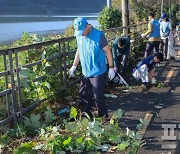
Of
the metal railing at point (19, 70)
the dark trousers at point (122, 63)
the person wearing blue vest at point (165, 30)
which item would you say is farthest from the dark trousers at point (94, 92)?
the person wearing blue vest at point (165, 30)

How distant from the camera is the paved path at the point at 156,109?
5.12 m

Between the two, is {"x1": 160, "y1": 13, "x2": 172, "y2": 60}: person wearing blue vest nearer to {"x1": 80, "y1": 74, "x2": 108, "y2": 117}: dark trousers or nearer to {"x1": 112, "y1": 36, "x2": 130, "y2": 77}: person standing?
{"x1": 112, "y1": 36, "x2": 130, "y2": 77}: person standing

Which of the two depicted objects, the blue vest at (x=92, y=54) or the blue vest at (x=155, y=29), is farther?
the blue vest at (x=155, y=29)

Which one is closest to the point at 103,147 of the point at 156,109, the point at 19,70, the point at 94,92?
the point at 94,92

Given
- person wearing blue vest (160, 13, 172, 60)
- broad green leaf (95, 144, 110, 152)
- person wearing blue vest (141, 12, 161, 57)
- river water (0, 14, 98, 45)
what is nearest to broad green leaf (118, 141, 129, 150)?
broad green leaf (95, 144, 110, 152)

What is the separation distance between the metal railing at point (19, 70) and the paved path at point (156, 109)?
1.32 m

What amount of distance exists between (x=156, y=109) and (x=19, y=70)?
2.79 meters

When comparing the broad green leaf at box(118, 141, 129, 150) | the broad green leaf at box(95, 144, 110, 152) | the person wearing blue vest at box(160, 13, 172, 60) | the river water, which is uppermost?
the person wearing blue vest at box(160, 13, 172, 60)

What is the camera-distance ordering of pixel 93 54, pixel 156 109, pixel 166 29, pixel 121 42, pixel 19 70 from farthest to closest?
pixel 166 29 → pixel 121 42 → pixel 156 109 → pixel 19 70 → pixel 93 54

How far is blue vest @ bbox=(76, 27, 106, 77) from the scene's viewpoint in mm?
5637

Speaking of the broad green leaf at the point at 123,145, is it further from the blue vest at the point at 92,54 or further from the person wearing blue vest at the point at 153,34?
the person wearing blue vest at the point at 153,34

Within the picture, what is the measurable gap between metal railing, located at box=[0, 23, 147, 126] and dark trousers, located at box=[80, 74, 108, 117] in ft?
2.99

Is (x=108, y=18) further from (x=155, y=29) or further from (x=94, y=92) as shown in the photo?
(x=94, y=92)

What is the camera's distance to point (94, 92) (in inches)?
231
